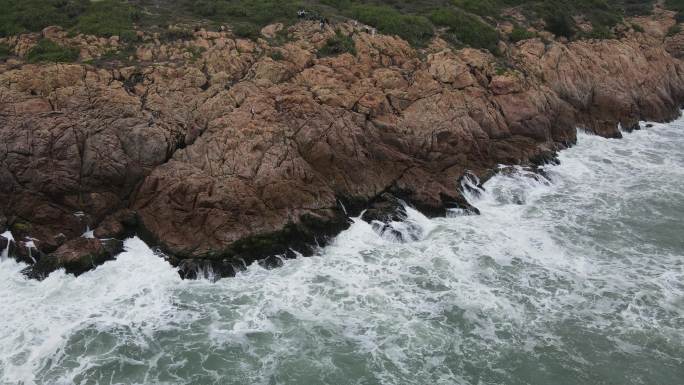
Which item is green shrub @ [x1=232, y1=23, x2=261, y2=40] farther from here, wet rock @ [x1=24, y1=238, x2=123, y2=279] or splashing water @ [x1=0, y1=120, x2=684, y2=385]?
wet rock @ [x1=24, y1=238, x2=123, y2=279]

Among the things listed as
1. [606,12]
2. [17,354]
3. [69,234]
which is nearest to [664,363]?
[17,354]

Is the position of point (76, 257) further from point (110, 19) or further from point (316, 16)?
point (316, 16)

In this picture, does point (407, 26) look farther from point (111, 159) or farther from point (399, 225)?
point (111, 159)

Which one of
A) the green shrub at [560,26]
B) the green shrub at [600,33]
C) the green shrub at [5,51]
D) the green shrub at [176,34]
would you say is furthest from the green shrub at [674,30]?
the green shrub at [5,51]

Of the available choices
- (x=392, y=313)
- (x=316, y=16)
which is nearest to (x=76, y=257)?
(x=392, y=313)

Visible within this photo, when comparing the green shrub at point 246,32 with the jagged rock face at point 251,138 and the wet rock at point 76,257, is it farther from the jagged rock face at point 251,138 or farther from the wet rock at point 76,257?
the wet rock at point 76,257
